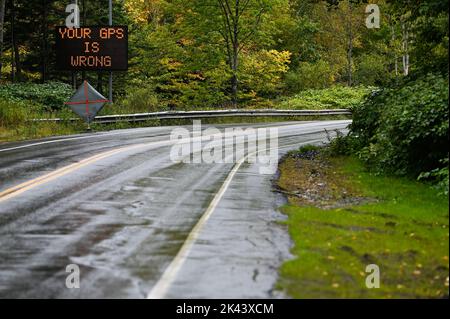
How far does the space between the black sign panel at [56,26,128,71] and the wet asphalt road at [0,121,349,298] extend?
39.6 ft

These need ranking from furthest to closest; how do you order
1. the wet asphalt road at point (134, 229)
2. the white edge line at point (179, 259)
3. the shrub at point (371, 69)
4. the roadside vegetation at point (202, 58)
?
the shrub at point (371, 69) → the roadside vegetation at point (202, 58) → the wet asphalt road at point (134, 229) → the white edge line at point (179, 259)

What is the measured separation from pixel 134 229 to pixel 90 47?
2165 centimetres

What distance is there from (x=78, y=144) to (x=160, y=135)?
17.0ft

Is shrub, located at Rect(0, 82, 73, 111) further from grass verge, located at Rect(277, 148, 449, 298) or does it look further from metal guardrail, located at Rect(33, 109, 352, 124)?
grass verge, located at Rect(277, 148, 449, 298)

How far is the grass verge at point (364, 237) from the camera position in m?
8.33

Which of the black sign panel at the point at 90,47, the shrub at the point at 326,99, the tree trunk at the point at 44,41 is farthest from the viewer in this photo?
the shrub at the point at 326,99

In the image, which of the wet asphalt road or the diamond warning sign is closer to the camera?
the wet asphalt road

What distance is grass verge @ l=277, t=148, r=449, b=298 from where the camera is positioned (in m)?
8.33

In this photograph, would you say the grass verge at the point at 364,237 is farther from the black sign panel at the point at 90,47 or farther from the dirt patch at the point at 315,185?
the black sign panel at the point at 90,47

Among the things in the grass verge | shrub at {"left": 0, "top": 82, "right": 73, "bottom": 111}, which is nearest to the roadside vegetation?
shrub at {"left": 0, "top": 82, "right": 73, "bottom": 111}

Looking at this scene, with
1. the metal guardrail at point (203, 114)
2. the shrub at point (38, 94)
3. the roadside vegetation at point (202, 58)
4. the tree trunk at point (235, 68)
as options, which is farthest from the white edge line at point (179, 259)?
the tree trunk at point (235, 68)

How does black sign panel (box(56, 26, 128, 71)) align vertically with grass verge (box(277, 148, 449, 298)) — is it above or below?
above

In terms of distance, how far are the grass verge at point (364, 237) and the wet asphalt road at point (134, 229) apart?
0.42m

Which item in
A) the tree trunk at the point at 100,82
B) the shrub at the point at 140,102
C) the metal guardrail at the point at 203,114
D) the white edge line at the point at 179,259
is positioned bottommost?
the white edge line at the point at 179,259
